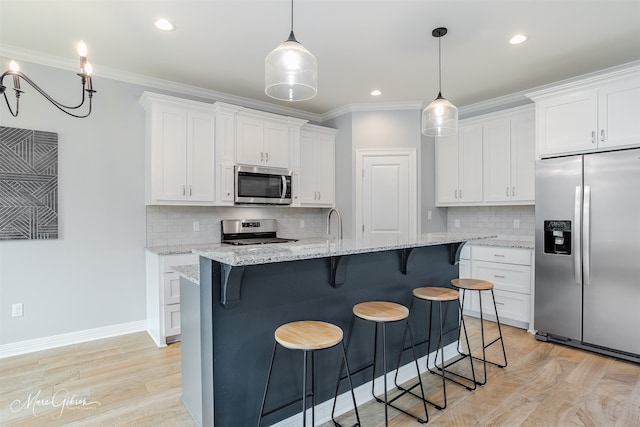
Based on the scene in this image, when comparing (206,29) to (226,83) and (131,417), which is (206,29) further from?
(131,417)

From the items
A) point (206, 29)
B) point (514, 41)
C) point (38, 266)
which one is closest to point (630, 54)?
point (514, 41)

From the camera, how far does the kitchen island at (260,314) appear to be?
1699mm

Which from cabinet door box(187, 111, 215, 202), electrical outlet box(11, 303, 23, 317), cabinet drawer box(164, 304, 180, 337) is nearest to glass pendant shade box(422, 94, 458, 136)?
cabinet door box(187, 111, 215, 202)

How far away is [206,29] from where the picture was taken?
272 cm

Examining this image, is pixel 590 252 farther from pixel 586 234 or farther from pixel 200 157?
pixel 200 157

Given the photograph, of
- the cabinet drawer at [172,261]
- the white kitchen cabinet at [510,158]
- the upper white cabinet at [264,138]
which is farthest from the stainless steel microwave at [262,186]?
the white kitchen cabinet at [510,158]

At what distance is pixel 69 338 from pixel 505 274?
4.55 m

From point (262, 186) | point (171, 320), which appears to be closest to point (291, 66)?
point (262, 186)

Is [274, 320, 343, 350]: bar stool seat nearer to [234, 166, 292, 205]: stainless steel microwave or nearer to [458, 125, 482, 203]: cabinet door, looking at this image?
[234, 166, 292, 205]: stainless steel microwave

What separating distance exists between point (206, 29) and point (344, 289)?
7.56 feet

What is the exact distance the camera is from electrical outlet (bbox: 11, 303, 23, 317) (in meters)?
3.04

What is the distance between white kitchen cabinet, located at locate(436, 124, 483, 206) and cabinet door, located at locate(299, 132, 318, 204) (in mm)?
1763

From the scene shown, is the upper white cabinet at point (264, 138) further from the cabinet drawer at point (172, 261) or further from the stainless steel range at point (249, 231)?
the cabinet drawer at point (172, 261)

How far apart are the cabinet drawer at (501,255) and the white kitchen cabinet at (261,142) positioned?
256 centimetres
